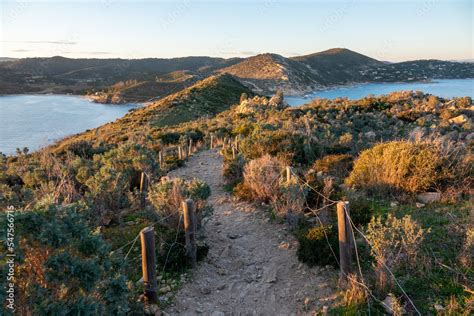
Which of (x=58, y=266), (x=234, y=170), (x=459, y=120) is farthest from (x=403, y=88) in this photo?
(x=58, y=266)

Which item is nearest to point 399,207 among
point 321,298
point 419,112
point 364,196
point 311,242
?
point 364,196

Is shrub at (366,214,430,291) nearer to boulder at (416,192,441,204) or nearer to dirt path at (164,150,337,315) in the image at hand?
dirt path at (164,150,337,315)

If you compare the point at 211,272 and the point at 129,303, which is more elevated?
the point at 129,303

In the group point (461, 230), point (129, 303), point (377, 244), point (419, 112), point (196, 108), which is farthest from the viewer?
point (196, 108)

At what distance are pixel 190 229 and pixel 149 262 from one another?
1090 millimetres

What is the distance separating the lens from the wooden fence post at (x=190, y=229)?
17.8 feet

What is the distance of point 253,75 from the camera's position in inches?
3442

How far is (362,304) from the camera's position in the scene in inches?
163

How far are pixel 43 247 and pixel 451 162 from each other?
303 inches

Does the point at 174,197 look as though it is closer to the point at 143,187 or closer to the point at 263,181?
the point at 263,181

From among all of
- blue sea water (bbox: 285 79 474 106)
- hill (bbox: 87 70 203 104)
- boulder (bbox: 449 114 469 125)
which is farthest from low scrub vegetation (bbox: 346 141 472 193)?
hill (bbox: 87 70 203 104)

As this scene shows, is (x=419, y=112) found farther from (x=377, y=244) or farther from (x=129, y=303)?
(x=129, y=303)

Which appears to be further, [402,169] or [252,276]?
[402,169]

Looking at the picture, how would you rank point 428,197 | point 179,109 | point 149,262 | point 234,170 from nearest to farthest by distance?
point 149,262 < point 428,197 < point 234,170 < point 179,109
